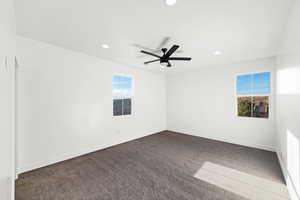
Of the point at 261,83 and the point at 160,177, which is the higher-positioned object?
the point at 261,83

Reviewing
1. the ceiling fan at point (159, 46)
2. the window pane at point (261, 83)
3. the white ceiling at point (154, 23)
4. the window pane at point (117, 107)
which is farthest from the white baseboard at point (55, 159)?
the window pane at point (261, 83)

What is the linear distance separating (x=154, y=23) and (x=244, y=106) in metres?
3.79

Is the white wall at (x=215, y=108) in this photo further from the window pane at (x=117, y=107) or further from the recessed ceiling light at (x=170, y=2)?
the recessed ceiling light at (x=170, y=2)

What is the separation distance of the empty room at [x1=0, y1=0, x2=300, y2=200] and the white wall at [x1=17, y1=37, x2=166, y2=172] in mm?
22

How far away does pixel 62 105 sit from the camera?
290 centimetres

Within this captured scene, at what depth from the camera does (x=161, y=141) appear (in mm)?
4367

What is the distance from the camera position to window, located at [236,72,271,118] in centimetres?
358

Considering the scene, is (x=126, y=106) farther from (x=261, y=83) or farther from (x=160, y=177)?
(x=261, y=83)

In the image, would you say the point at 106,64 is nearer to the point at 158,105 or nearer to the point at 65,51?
the point at 65,51

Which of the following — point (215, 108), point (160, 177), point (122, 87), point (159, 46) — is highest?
point (159, 46)

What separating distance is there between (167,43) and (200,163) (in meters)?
2.77

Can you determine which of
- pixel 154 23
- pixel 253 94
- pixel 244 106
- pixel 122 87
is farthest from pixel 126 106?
pixel 253 94

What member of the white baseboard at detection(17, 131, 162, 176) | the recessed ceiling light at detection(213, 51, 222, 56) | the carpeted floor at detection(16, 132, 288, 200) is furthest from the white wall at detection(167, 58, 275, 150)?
the white baseboard at detection(17, 131, 162, 176)

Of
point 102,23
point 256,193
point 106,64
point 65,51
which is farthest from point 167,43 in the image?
point 256,193
